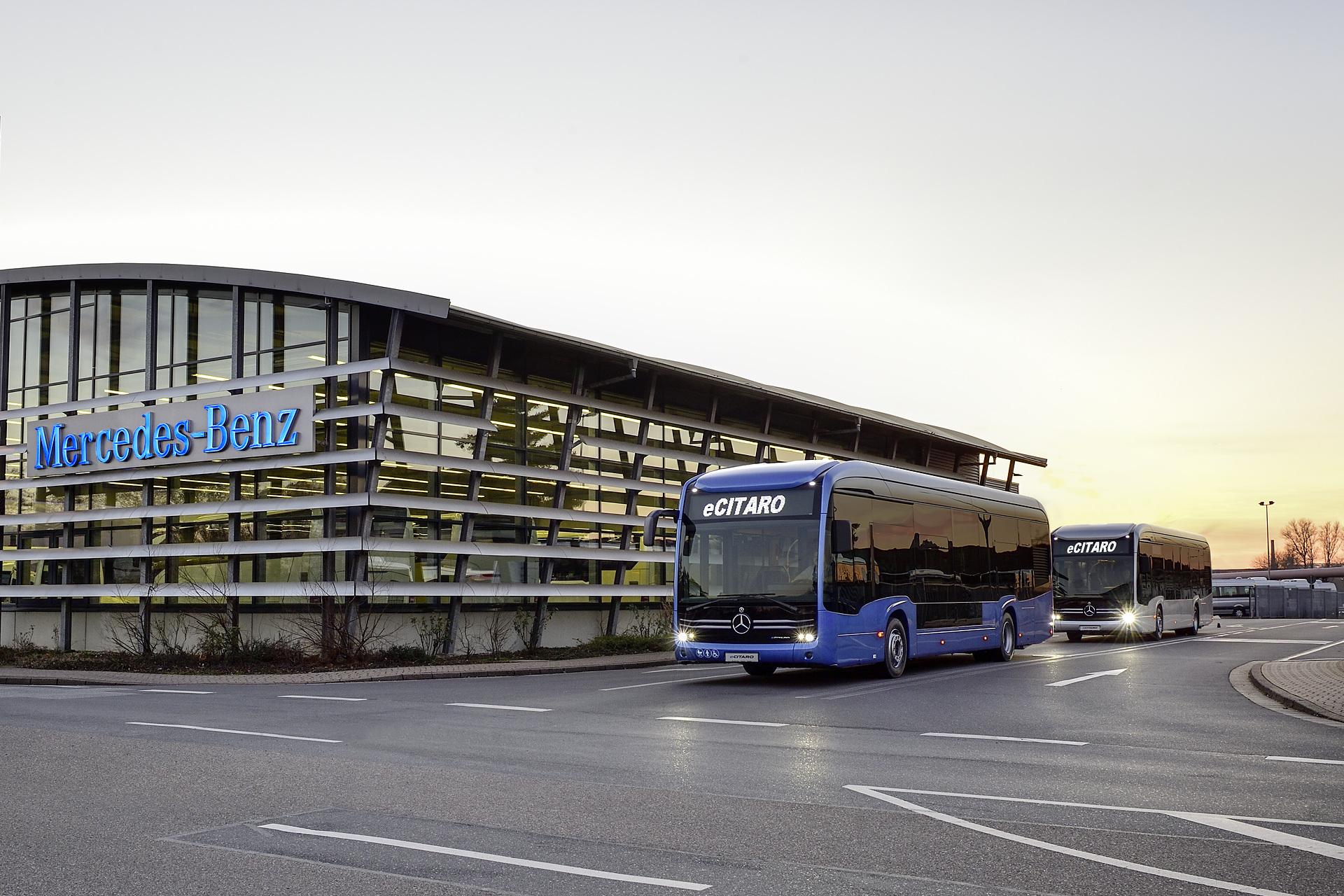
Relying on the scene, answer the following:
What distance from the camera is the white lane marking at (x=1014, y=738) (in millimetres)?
11375

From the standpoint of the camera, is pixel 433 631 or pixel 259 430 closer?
pixel 259 430

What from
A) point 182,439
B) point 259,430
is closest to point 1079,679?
point 259,430

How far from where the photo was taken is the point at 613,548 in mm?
31141

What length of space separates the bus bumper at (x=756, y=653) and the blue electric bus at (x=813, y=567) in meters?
0.02

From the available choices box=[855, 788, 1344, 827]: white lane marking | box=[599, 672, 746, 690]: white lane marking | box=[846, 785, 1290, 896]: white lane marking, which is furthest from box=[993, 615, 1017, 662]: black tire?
box=[846, 785, 1290, 896]: white lane marking

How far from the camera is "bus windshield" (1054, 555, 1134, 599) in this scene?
33.2 m

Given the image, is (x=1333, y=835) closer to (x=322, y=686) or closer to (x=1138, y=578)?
(x=322, y=686)

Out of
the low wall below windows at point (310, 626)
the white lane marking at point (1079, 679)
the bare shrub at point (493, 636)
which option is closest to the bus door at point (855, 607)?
the white lane marking at point (1079, 679)

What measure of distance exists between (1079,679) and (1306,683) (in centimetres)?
332

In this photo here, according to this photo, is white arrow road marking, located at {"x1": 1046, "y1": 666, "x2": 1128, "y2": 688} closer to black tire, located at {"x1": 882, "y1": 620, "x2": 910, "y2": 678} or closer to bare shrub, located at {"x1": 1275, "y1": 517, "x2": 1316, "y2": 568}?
black tire, located at {"x1": 882, "y1": 620, "x2": 910, "y2": 678}

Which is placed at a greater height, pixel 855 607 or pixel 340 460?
pixel 340 460

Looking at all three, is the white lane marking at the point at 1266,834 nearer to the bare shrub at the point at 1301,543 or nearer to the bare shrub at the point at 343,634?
the bare shrub at the point at 343,634

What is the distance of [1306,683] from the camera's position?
55.2 ft

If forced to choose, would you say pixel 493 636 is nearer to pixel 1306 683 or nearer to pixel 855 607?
pixel 855 607
